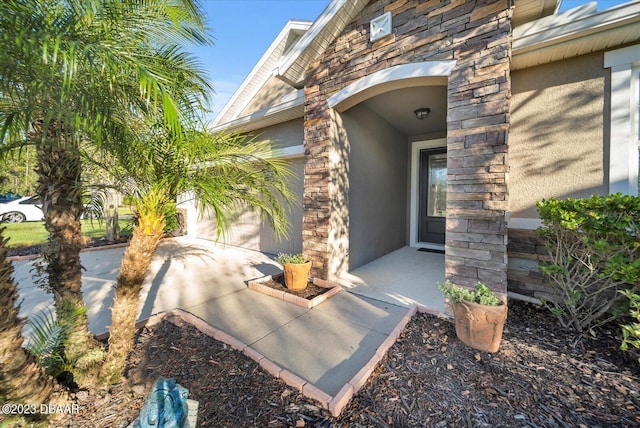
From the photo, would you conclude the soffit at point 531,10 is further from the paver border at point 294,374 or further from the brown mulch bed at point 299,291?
the brown mulch bed at point 299,291

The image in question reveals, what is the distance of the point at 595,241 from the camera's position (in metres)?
2.33

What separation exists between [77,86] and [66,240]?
1.22 meters

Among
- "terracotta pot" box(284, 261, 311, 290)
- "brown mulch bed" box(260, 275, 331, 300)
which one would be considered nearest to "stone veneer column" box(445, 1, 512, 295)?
"brown mulch bed" box(260, 275, 331, 300)

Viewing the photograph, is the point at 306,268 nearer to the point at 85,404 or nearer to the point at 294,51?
the point at 85,404

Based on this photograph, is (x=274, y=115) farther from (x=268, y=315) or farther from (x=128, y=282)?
(x=128, y=282)

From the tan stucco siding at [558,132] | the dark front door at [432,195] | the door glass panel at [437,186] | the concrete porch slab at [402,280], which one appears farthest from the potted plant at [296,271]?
the door glass panel at [437,186]

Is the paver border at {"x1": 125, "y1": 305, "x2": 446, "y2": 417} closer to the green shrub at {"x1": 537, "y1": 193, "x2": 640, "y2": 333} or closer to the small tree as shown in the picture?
the small tree

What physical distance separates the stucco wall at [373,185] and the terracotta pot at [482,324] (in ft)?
8.28

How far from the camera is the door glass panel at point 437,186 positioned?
6652 mm

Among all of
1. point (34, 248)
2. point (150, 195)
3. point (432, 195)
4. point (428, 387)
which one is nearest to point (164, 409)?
point (150, 195)

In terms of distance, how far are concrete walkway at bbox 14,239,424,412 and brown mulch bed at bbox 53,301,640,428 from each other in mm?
227

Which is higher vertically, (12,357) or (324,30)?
(324,30)

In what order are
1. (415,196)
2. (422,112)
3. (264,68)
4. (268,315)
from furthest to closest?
(264,68) → (415,196) → (422,112) → (268,315)

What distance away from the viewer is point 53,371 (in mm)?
1899
